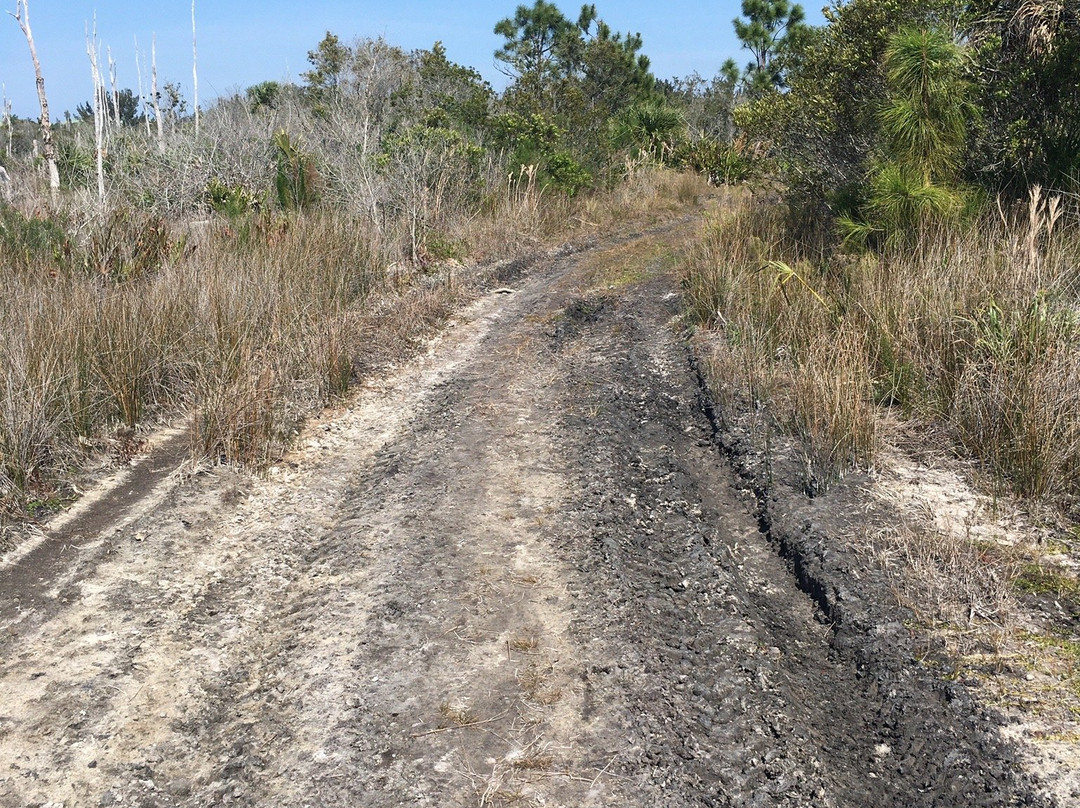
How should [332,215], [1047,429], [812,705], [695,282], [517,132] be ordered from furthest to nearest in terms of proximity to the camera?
[517,132], [332,215], [695,282], [1047,429], [812,705]

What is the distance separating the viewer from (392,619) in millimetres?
3389

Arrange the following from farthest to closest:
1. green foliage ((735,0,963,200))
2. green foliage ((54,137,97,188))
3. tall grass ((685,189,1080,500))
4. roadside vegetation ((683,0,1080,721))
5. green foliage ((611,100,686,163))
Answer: green foliage ((611,100,686,163)) → green foliage ((54,137,97,188)) → green foliage ((735,0,963,200)) → tall grass ((685,189,1080,500)) → roadside vegetation ((683,0,1080,721))

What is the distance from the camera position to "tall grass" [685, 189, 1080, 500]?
3988 millimetres

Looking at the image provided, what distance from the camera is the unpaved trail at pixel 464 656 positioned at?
2.61 meters

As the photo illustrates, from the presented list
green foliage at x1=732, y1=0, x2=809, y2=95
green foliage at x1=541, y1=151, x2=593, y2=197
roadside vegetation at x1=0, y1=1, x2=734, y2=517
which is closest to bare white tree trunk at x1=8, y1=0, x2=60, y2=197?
roadside vegetation at x1=0, y1=1, x2=734, y2=517

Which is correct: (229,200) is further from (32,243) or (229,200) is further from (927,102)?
(927,102)

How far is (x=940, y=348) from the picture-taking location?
4.86m

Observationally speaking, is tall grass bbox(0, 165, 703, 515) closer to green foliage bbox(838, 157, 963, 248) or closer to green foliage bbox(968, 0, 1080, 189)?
green foliage bbox(838, 157, 963, 248)

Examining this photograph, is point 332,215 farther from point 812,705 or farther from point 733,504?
point 812,705

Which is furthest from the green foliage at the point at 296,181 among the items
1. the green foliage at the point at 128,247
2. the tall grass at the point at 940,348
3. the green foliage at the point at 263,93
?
the green foliage at the point at 263,93

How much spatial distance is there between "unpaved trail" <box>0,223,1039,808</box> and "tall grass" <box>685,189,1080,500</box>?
0.64 meters

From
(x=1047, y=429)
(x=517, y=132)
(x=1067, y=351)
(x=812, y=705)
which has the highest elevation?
(x=517, y=132)

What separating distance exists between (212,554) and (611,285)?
18.8 ft

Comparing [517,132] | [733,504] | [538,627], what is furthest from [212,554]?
[517,132]
